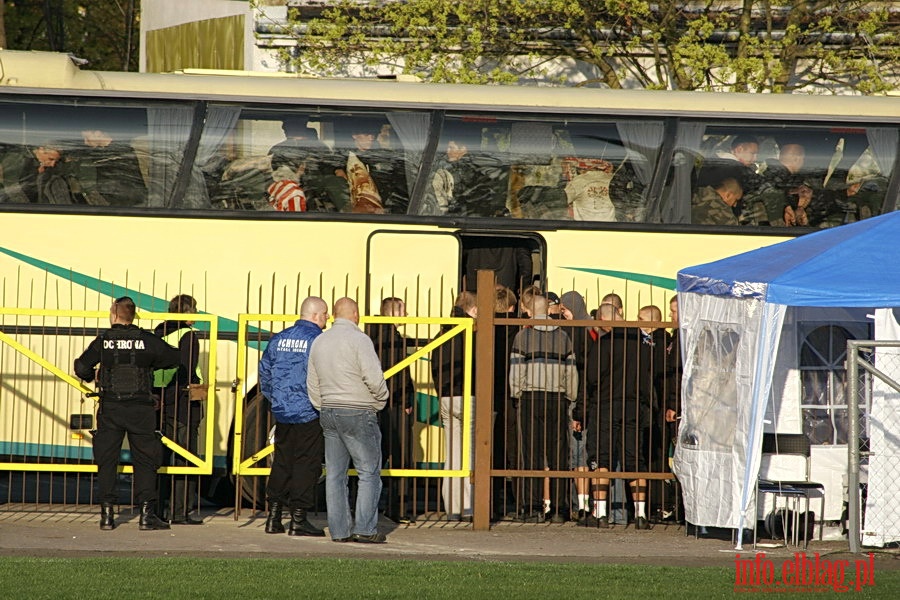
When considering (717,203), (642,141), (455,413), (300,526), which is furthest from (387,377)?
(717,203)

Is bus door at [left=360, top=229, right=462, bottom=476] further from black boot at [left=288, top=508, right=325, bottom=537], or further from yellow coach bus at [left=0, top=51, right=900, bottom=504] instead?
black boot at [left=288, top=508, right=325, bottom=537]

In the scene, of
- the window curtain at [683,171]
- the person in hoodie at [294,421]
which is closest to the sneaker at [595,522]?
the person in hoodie at [294,421]

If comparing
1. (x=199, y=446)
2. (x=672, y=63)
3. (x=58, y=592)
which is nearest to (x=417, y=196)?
(x=199, y=446)

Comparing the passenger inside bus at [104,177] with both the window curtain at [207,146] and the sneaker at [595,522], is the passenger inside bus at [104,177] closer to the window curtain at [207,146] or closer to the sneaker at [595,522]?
the window curtain at [207,146]

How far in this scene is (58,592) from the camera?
8.11 meters

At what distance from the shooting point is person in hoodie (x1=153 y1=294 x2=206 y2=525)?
452 inches

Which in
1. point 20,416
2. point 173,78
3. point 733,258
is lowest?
point 20,416

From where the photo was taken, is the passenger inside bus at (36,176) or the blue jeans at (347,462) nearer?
the blue jeans at (347,462)

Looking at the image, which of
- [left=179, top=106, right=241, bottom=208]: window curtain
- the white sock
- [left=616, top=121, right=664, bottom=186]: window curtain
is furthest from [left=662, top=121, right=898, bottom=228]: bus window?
[left=179, top=106, right=241, bottom=208]: window curtain

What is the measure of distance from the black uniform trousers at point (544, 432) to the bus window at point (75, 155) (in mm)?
3874

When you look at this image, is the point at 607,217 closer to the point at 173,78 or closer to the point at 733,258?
the point at 733,258

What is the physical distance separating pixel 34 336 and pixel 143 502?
2254 mm

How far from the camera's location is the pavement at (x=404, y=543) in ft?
32.7

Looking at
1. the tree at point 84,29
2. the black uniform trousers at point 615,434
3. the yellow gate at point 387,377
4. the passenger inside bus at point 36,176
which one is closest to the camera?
the yellow gate at point 387,377
